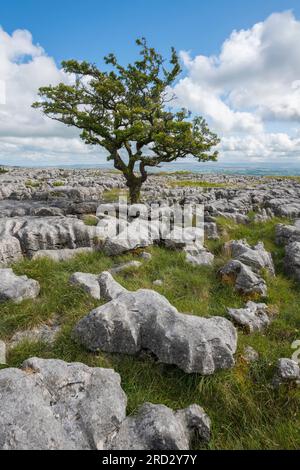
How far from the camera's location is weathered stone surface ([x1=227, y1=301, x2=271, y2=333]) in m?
7.60

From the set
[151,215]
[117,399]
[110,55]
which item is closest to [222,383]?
[117,399]

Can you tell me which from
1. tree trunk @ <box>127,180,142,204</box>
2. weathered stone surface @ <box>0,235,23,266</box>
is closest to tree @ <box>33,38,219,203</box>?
tree trunk @ <box>127,180,142,204</box>

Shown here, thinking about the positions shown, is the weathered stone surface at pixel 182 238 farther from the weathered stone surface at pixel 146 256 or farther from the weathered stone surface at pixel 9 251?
the weathered stone surface at pixel 9 251

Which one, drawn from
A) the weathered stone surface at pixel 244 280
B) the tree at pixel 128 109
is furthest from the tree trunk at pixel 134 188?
the weathered stone surface at pixel 244 280

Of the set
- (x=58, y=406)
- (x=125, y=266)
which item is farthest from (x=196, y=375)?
(x=125, y=266)

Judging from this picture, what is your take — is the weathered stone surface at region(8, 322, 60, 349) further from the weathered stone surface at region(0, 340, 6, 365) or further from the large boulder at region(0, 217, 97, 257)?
the large boulder at region(0, 217, 97, 257)

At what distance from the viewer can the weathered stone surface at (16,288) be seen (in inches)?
309

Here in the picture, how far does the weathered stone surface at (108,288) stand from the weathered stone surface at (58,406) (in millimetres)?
3006

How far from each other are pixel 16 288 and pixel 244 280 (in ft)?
23.6

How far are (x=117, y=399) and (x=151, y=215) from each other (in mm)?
14892

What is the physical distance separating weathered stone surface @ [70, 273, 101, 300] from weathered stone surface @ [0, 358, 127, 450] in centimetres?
310

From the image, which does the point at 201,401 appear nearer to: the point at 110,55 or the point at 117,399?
the point at 117,399

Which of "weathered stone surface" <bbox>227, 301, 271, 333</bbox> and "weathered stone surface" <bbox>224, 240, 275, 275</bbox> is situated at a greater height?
"weathered stone surface" <bbox>224, 240, 275, 275</bbox>
